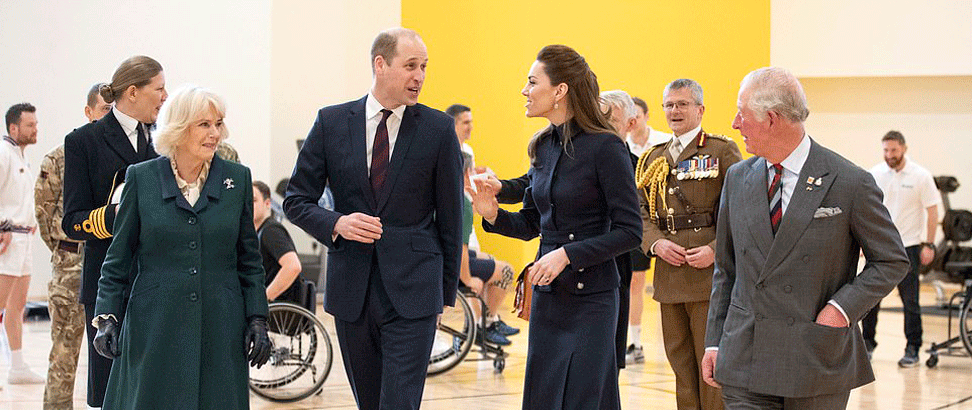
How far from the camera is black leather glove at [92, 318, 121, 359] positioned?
350 cm

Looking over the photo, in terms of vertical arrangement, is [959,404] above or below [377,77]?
below

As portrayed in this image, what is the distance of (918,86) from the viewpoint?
14492mm

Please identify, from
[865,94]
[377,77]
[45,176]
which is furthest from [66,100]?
[865,94]

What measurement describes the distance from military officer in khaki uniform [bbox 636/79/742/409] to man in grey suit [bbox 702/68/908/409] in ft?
6.04

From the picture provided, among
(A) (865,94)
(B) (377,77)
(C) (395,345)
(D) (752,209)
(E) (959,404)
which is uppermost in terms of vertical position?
(A) (865,94)

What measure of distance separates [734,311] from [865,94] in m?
12.3

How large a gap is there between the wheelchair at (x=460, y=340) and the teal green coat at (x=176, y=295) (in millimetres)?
3739

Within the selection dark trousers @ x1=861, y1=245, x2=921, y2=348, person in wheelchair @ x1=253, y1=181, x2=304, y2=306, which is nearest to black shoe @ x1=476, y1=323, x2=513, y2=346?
person in wheelchair @ x1=253, y1=181, x2=304, y2=306

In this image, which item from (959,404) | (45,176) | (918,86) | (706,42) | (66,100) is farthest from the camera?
(918,86)

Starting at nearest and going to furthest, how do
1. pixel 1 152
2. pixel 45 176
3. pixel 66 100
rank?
pixel 45 176 → pixel 1 152 → pixel 66 100

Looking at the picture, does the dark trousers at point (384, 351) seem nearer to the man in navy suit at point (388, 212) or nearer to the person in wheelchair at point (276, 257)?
the man in navy suit at point (388, 212)

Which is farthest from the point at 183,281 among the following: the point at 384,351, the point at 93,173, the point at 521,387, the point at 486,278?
the point at 486,278

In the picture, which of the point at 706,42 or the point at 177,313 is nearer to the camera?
the point at 177,313

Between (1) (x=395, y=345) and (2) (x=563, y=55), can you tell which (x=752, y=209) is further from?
(1) (x=395, y=345)
